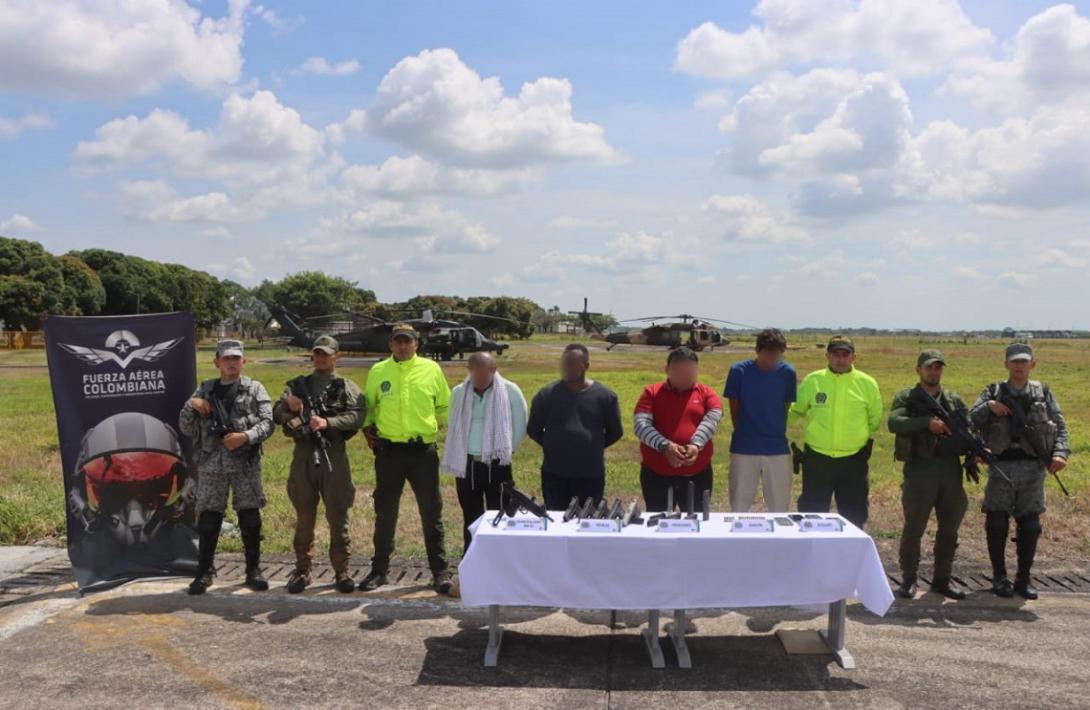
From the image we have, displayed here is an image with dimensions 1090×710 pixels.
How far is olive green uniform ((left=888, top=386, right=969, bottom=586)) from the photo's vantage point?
5.98 m

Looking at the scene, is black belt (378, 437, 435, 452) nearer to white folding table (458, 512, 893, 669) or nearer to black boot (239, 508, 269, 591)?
black boot (239, 508, 269, 591)

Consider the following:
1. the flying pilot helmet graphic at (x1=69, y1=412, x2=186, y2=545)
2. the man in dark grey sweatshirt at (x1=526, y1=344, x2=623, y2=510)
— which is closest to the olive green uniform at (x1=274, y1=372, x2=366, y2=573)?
the flying pilot helmet graphic at (x1=69, y1=412, x2=186, y2=545)

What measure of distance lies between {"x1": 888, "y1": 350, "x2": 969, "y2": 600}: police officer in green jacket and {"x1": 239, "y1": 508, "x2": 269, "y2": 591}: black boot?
4925mm

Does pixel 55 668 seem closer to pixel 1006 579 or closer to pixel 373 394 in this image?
pixel 373 394

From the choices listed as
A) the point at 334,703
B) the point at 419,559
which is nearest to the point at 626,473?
the point at 419,559

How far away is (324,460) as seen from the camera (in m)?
6.11

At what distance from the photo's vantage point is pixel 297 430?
19.7 feet

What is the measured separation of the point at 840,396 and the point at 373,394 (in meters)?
3.59

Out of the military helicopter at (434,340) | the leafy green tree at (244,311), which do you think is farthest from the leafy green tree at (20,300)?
the leafy green tree at (244,311)

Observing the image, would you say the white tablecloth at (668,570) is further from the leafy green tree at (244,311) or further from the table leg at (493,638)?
the leafy green tree at (244,311)

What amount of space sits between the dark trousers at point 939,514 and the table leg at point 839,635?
145cm

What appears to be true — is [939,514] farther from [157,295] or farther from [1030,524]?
[157,295]

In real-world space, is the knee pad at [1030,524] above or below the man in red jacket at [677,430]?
below

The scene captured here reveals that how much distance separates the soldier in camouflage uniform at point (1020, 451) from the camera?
19.7ft
